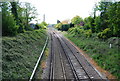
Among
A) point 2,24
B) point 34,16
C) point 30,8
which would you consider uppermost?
point 30,8

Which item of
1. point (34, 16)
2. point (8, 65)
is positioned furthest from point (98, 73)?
point (34, 16)

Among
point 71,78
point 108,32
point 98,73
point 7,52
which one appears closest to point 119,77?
point 98,73

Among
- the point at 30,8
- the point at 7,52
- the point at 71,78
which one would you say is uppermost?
the point at 30,8

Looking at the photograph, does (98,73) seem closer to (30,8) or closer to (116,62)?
(116,62)

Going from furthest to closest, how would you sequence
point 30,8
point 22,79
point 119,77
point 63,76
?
point 30,8
point 63,76
point 119,77
point 22,79

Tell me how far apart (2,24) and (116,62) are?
1495cm

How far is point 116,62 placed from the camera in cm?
1292

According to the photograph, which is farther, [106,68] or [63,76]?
[106,68]

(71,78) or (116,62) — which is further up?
(116,62)

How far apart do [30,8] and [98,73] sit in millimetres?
31178

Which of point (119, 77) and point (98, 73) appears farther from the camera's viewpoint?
point (98, 73)

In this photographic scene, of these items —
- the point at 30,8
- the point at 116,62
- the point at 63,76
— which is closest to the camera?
the point at 63,76

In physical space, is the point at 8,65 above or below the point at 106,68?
above

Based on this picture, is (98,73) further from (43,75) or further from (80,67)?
(43,75)
